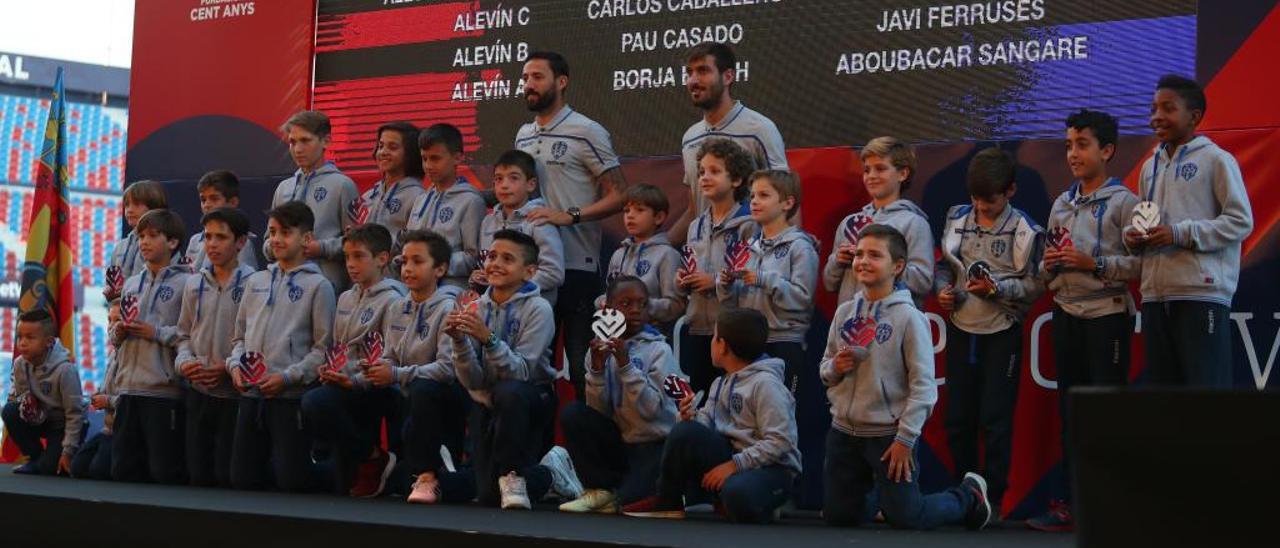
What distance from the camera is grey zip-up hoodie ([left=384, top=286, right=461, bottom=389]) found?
602 centimetres

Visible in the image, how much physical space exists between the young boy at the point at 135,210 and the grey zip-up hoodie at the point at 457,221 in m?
1.87

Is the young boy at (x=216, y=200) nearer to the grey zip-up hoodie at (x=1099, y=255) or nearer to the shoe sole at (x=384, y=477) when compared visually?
the shoe sole at (x=384, y=477)

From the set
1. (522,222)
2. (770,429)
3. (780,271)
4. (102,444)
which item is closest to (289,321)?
(522,222)

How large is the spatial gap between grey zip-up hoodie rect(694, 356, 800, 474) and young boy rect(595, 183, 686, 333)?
0.65m

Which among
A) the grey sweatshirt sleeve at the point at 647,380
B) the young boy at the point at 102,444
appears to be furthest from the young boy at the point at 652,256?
the young boy at the point at 102,444

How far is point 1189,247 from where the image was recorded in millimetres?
5160

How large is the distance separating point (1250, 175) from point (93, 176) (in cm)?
1901

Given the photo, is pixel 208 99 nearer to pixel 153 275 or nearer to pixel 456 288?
pixel 153 275

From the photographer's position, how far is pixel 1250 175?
559cm

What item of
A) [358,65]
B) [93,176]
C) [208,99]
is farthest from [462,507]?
[93,176]

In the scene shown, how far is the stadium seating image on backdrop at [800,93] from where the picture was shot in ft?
18.9

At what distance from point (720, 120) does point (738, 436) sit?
1524mm

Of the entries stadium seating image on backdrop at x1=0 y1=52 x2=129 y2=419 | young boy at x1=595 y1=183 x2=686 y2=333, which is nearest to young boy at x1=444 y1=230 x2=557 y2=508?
young boy at x1=595 y1=183 x2=686 y2=333

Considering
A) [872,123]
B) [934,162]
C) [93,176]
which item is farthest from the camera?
[93,176]
